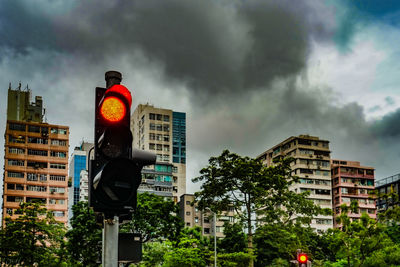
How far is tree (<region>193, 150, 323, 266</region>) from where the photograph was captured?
36.6 metres

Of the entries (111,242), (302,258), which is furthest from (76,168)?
(111,242)

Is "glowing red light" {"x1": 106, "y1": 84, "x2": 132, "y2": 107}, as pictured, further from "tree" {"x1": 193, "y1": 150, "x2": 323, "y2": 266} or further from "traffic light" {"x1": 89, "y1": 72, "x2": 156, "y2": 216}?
"tree" {"x1": 193, "y1": 150, "x2": 323, "y2": 266}

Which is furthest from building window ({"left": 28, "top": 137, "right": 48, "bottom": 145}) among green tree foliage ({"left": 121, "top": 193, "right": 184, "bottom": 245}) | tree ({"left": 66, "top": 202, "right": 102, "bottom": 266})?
tree ({"left": 66, "top": 202, "right": 102, "bottom": 266})

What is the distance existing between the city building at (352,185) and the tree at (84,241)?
7028 cm

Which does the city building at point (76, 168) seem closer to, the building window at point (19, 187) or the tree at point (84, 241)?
the building window at point (19, 187)

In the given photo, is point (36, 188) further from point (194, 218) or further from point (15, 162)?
point (194, 218)

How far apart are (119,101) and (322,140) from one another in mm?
101119

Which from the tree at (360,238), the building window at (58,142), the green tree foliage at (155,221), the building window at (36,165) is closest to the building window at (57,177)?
the building window at (36,165)

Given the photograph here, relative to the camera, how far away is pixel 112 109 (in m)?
3.35

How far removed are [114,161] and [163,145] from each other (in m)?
104

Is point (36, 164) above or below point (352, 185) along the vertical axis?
above

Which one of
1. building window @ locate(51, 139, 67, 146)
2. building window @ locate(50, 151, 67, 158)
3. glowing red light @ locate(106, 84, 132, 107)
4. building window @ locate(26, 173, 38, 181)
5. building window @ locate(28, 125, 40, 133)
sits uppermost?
building window @ locate(28, 125, 40, 133)

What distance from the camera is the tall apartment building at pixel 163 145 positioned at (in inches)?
3810

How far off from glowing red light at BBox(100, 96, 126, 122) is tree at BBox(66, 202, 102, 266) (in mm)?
38763
